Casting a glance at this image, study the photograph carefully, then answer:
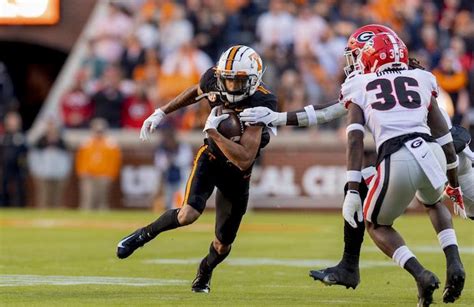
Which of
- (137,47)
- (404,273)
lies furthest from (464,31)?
(404,273)

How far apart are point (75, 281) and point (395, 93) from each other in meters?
3.09

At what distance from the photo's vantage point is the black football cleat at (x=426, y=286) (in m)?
7.27

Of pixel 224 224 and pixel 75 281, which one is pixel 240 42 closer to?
pixel 75 281

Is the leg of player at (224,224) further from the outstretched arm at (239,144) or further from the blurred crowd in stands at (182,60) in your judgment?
the blurred crowd in stands at (182,60)

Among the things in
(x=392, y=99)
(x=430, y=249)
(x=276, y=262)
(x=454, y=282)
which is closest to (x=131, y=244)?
(x=392, y=99)

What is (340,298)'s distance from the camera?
27.4 ft

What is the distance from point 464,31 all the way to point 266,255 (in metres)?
8.79

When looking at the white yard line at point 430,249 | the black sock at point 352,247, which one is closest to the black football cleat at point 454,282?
the black sock at point 352,247

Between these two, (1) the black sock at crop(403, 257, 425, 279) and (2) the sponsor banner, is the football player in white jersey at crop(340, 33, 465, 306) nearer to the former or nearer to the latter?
(1) the black sock at crop(403, 257, 425, 279)

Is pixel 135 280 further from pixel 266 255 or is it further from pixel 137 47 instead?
pixel 137 47

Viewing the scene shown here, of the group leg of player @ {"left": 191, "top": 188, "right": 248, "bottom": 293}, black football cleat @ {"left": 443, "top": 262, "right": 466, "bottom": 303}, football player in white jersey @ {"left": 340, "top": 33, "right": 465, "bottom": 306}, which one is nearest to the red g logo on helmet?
football player in white jersey @ {"left": 340, "top": 33, "right": 465, "bottom": 306}

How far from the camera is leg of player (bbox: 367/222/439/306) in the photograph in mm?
7309

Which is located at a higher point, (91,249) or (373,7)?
(373,7)

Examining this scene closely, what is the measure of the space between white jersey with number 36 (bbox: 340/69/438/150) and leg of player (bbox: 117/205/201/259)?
150cm
